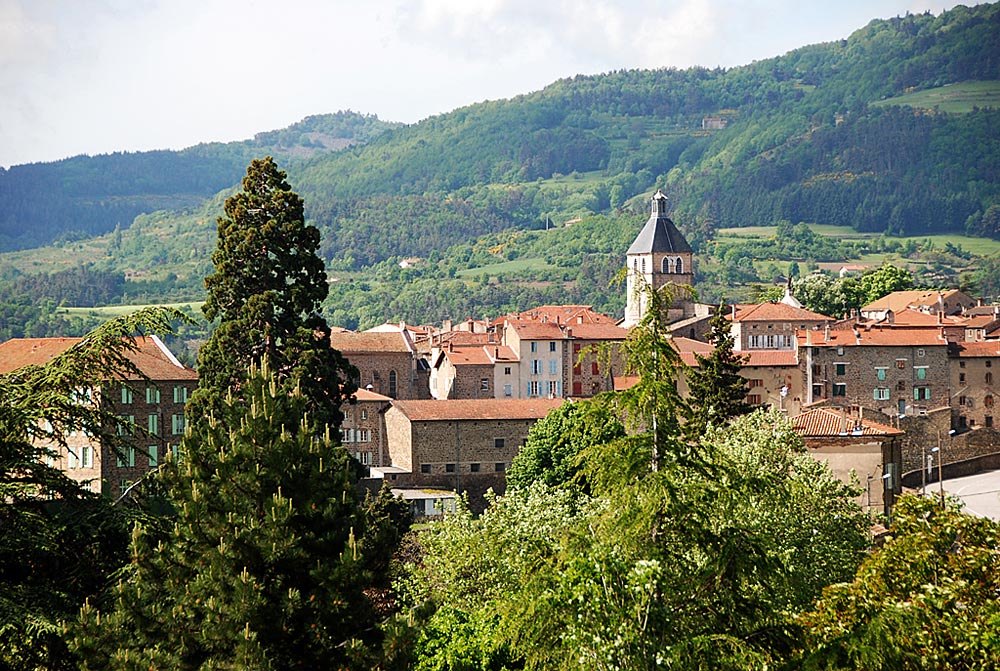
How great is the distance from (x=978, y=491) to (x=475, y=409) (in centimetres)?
2443

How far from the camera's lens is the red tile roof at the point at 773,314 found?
290 feet

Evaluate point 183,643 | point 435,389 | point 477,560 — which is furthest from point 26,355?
point 183,643

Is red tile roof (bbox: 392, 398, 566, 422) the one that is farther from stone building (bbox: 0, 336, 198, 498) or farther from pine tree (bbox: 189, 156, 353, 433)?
pine tree (bbox: 189, 156, 353, 433)

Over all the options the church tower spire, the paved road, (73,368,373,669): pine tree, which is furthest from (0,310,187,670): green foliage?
the church tower spire

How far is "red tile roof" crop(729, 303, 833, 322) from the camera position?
88.3 metres

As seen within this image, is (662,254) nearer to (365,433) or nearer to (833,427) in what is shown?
(365,433)

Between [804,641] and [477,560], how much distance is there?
740 inches

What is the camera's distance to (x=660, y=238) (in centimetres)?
11469

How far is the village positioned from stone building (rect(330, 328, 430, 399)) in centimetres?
9

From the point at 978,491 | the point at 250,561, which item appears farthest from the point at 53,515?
the point at 978,491

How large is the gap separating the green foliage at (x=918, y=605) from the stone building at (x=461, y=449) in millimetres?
45613

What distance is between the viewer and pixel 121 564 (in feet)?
54.0

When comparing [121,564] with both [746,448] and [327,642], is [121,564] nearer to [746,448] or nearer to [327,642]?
[327,642]

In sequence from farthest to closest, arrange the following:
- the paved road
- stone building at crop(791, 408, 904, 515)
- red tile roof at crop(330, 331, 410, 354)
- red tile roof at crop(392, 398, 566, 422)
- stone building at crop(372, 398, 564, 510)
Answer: red tile roof at crop(330, 331, 410, 354), red tile roof at crop(392, 398, 566, 422), stone building at crop(372, 398, 564, 510), the paved road, stone building at crop(791, 408, 904, 515)
